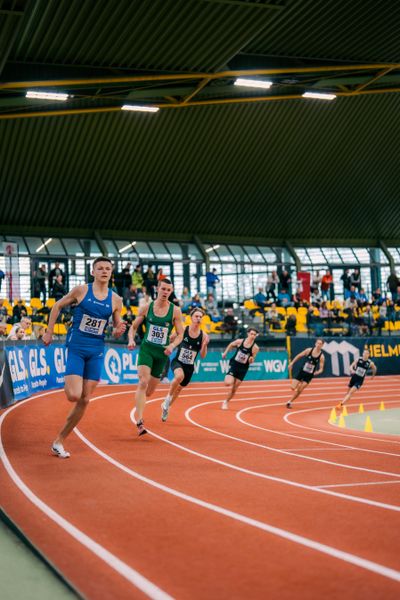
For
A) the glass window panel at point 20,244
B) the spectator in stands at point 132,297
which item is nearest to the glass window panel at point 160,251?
the glass window panel at point 20,244

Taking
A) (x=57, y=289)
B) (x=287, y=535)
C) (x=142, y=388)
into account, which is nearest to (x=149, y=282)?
(x=57, y=289)

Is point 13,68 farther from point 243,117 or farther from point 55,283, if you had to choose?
point 243,117

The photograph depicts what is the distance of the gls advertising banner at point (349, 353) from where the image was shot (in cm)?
3453

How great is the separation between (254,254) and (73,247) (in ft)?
35.5

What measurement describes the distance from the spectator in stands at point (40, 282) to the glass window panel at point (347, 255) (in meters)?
22.0

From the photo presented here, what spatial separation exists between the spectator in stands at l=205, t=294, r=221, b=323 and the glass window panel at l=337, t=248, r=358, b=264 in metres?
14.7

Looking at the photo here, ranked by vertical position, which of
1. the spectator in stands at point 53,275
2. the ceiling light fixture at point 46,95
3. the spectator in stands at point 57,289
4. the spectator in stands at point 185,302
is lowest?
the spectator in stands at point 185,302

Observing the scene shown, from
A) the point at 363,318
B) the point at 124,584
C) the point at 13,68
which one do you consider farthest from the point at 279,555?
the point at 363,318

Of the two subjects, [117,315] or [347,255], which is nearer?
[117,315]

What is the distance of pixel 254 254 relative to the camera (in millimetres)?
44031

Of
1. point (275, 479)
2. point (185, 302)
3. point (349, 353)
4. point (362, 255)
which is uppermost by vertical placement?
point (362, 255)

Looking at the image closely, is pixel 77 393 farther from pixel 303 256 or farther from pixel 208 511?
pixel 303 256

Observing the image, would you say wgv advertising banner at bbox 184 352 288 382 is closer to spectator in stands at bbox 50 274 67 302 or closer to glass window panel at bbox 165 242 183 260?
spectator in stands at bbox 50 274 67 302

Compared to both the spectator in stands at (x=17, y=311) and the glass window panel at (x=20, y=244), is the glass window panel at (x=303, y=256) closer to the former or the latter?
the glass window panel at (x=20, y=244)
